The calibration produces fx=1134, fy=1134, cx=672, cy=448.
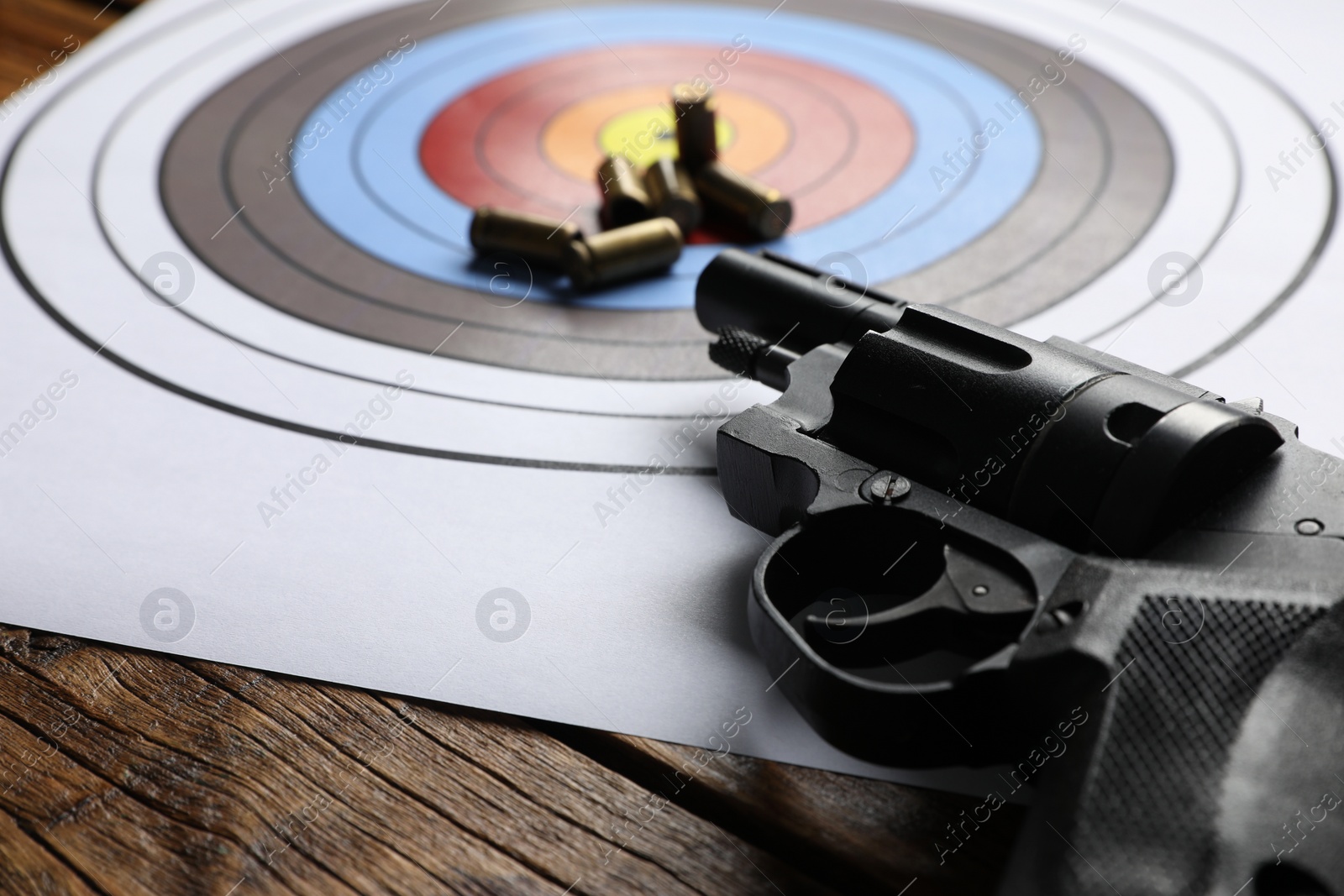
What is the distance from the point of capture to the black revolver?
0.66 meters

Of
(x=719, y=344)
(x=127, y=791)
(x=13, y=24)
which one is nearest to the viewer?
(x=127, y=791)

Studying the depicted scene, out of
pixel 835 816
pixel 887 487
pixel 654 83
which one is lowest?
pixel 835 816

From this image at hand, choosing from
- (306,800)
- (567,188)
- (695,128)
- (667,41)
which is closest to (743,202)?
(695,128)

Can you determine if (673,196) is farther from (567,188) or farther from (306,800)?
(306,800)

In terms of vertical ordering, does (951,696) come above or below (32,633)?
below

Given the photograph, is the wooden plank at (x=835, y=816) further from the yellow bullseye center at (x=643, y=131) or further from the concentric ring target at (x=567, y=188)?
the yellow bullseye center at (x=643, y=131)

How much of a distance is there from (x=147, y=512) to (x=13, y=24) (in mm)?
1842

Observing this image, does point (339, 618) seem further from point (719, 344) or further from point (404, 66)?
point (404, 66)

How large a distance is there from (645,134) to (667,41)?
39 centimetres

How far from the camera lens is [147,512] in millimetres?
1224

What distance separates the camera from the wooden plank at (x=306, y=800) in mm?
861

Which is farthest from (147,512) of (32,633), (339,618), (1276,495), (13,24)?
(13,24)

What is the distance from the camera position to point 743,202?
1.76 meters

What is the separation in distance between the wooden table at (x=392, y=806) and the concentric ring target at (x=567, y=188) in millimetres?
417
